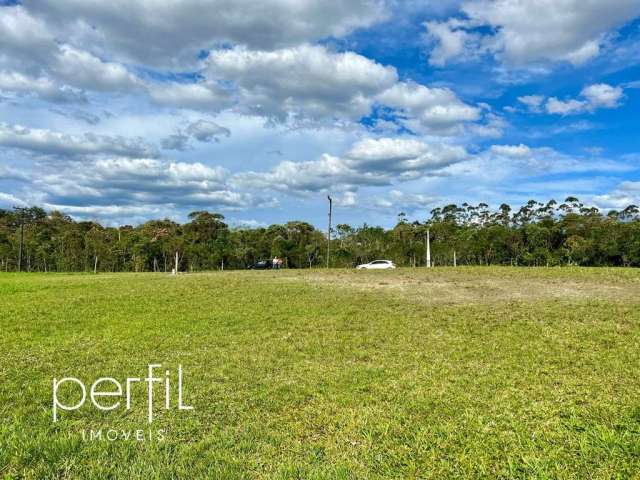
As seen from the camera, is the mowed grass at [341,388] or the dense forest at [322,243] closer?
the mowed grass at [341,388]

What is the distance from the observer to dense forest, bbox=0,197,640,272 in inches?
2020

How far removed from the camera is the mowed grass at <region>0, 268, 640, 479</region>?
454 centimetres

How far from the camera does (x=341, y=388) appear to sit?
698cm

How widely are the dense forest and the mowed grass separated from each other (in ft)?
130

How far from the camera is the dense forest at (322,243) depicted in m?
51.3

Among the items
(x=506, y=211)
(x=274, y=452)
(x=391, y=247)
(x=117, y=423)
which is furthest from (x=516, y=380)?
(x=506, y=211)

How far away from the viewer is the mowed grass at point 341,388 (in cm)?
454

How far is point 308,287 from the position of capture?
2122cm

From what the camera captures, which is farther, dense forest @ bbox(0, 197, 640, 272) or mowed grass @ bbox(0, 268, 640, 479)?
dense forest @ bbox(0, 197, 640, 272)

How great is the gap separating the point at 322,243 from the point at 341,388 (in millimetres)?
56020

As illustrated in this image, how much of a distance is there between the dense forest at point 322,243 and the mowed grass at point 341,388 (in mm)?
39592

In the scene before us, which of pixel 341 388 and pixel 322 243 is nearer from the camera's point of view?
pixel 341 388

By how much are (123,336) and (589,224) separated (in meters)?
57.6

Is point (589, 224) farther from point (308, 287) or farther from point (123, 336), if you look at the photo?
point (123, 336)
